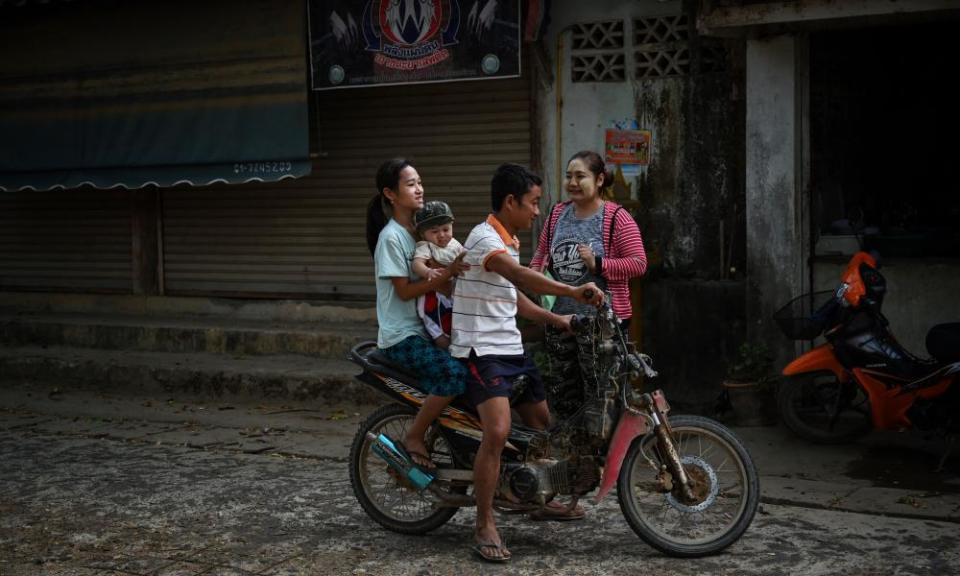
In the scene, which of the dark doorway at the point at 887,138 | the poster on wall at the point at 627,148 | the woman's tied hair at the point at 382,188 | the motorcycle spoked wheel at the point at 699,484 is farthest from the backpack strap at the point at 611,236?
the poster on wall at the point at 627,148

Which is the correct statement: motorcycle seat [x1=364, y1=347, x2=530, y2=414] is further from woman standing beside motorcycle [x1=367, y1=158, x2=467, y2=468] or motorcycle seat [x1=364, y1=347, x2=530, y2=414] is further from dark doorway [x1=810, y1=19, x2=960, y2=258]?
dark doorway [x1=810, y1=19, x2=960, y2=258]

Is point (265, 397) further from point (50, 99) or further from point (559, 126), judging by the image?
point (50, 99)

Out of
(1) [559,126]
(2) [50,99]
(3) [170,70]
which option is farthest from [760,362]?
(2) [50,99]

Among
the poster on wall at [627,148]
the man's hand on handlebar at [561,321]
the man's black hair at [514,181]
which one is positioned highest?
the poster on wall at [627,148]

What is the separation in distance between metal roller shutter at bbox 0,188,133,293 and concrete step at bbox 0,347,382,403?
124 cm

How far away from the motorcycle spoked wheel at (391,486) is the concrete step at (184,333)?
4073 millimetres

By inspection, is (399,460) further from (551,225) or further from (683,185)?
(683,185)

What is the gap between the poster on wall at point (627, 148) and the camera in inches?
370

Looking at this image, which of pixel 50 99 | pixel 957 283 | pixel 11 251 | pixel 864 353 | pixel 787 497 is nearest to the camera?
pixel 787 497

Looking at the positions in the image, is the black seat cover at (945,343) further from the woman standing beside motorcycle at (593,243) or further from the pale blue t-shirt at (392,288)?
the pale blue t-shirt at (392,288)

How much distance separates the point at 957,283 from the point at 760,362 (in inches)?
58.0

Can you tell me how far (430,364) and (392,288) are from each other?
0.43 m

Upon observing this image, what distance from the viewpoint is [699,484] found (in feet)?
17.6

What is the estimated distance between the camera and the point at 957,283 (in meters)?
8.22
